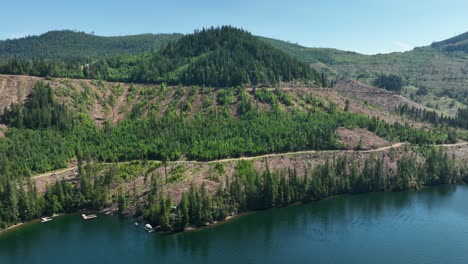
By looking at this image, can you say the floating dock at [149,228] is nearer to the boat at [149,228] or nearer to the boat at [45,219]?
the boat at [149,228]

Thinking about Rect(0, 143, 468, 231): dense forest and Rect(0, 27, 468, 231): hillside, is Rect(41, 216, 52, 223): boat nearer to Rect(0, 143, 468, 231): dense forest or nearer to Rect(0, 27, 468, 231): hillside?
Rect(0, 143, 468, 231): dense forest

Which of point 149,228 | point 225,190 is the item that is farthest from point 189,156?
point 149,228

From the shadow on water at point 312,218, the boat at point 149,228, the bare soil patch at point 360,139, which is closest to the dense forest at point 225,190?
the boat at point 149,228

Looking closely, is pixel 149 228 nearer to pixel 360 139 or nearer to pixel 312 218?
pixel 312 218

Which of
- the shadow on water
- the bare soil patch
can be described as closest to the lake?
the shadow on water

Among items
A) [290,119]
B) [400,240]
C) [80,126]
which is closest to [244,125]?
[290,119]

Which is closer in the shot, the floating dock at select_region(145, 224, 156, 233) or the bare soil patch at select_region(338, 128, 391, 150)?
the floating dock at select_region(145, 224, 156, 233)

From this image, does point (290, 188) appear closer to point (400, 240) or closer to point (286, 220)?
point (286, 220)

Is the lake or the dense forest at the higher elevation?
the dense forest
